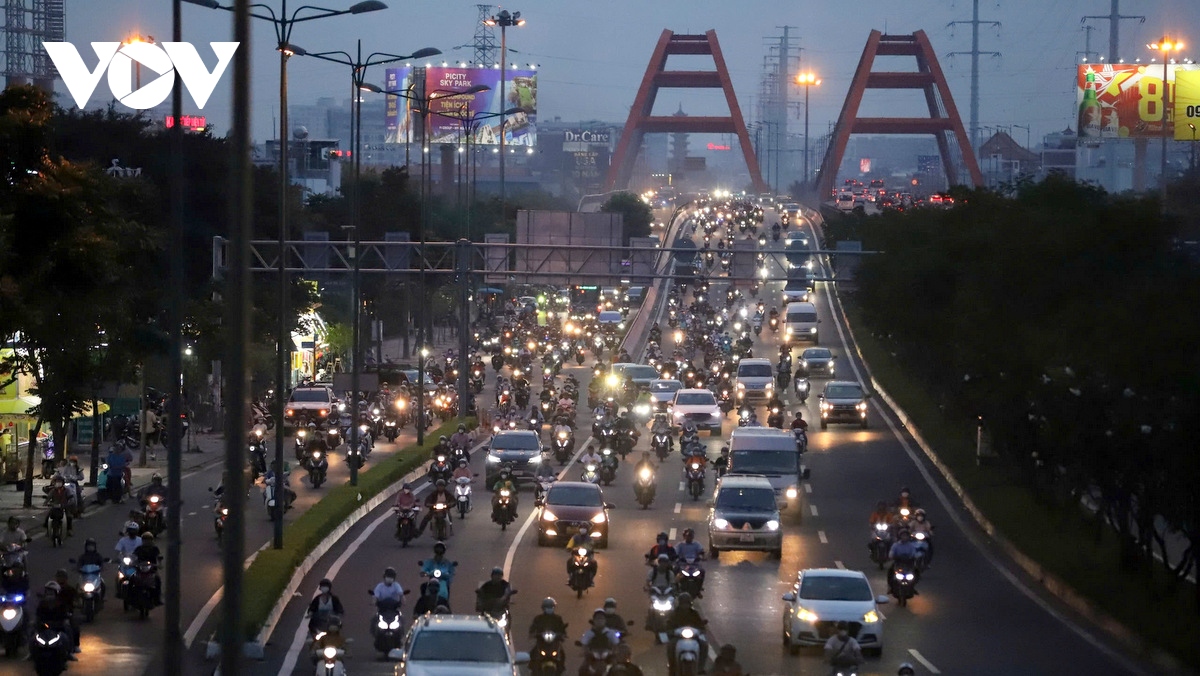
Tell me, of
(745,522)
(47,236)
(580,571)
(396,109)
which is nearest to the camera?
(47,236)

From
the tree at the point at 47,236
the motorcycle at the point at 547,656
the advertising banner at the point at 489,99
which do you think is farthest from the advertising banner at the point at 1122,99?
the motorcycle at the point at 547,656

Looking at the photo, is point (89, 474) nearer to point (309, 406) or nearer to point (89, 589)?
point (309, 406)

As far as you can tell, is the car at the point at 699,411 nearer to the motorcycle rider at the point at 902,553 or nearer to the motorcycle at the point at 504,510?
the motorcycle at the point at 504,510

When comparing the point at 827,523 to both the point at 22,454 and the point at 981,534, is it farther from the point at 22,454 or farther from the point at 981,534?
the point at 22,454

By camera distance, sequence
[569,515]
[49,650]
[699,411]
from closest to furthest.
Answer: [49,650]
[569,515]
[699,411]

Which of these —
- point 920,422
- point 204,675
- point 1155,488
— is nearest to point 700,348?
point 920,422

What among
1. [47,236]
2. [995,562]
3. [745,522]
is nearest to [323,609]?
[47,236]
